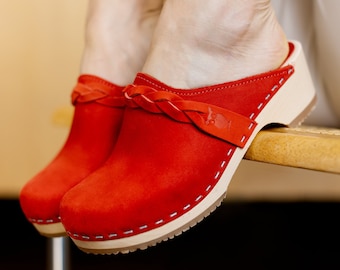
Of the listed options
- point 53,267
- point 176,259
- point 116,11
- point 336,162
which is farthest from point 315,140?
point 176,259

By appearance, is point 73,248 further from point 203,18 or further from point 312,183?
point 203,18

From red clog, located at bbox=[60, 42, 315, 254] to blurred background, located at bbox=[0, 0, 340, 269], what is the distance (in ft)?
2.27

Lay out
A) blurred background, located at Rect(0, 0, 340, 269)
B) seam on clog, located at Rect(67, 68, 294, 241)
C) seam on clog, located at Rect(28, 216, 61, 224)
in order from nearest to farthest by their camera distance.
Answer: seam on clog, located at Rect(67, 68, 294, 241)
seam on clog, located at Rect(28, 216, 61, 224)
blurred background, located at Rect(0, 0, 340, 269)

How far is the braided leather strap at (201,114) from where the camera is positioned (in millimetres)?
493

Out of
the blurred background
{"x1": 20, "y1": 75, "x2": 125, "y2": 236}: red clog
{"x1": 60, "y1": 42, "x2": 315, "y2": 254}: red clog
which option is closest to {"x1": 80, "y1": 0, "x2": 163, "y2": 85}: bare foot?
{"x1": 20, "y1": 75, "x2": 125, "y2": 236}: red clog

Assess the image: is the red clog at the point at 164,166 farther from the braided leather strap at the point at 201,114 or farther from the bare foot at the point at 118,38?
the bare foot at the point at 118,38

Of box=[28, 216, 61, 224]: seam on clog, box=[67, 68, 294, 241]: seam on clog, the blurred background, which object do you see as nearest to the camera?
box=[67, 68, 294, 241]: seam on clog

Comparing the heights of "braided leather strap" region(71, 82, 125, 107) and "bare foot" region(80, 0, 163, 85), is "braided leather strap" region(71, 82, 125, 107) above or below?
below

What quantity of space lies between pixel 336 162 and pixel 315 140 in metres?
0.03

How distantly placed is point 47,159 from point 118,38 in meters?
0.71

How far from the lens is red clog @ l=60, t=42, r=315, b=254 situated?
0.48 metres

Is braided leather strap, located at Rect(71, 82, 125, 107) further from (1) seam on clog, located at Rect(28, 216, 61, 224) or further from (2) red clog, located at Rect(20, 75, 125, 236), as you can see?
(1) seam on clog, located at Rect(28, 216, 61, 224)

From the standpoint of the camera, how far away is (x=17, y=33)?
125 centimetres

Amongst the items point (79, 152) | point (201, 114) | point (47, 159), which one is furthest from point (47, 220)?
point (47, 159)
